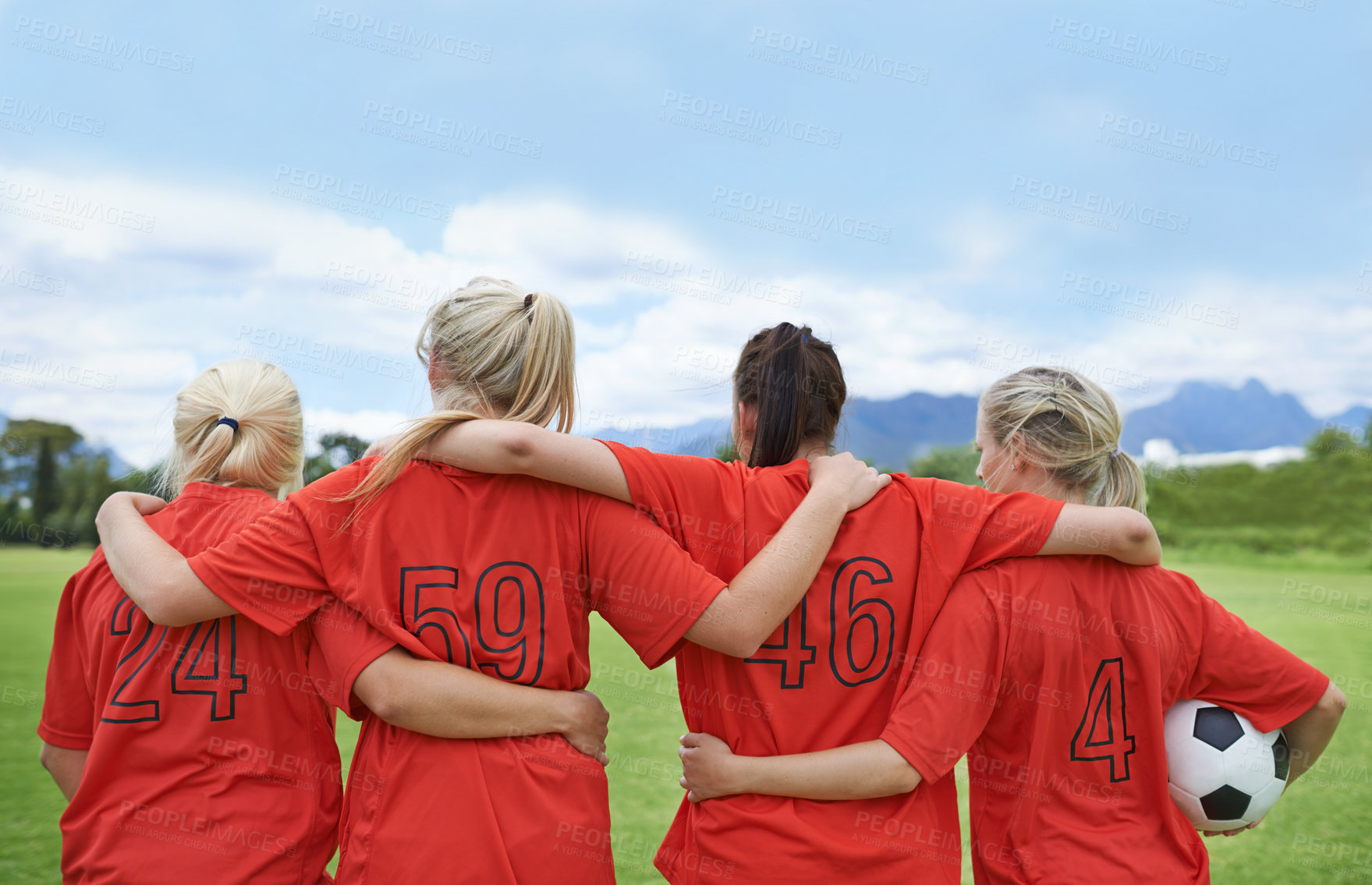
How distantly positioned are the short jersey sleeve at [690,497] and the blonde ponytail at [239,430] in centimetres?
114

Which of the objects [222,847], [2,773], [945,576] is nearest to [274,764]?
[222,847]

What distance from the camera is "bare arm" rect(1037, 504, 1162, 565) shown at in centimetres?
206

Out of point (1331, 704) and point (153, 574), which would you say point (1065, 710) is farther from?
point (153, 574)

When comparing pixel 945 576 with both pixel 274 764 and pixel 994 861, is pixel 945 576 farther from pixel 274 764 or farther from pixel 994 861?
pixel 274 764

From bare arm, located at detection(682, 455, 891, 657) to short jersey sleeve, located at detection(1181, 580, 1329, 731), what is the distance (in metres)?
1.10

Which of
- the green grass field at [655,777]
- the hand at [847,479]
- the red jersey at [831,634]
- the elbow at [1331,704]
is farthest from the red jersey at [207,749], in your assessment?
the green grass field at [655,777]

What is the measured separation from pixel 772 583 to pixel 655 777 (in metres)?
6.62

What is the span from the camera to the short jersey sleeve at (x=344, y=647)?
199 cm

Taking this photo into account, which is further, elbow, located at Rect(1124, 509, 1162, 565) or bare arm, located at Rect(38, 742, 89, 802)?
bare arm, located at Rect(38, 742, 89, 802)

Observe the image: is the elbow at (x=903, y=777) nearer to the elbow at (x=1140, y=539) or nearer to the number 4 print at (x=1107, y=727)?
the number 4 print at (x=1107, y=727)

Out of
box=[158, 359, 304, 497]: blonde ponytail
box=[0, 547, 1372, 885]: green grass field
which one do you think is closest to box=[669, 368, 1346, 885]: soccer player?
box=[158, 359, 304, 497]: blonde ponytail

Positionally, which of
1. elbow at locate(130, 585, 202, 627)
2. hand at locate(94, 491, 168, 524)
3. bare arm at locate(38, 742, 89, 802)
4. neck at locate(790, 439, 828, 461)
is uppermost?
neck at locate(790, 439, 828, 461)

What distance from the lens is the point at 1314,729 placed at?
235 cm

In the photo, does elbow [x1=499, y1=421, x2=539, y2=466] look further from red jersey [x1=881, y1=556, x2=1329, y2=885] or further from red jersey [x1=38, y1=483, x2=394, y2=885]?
red jersey [x1=881, y1=556, x2=1329, y2=885]
